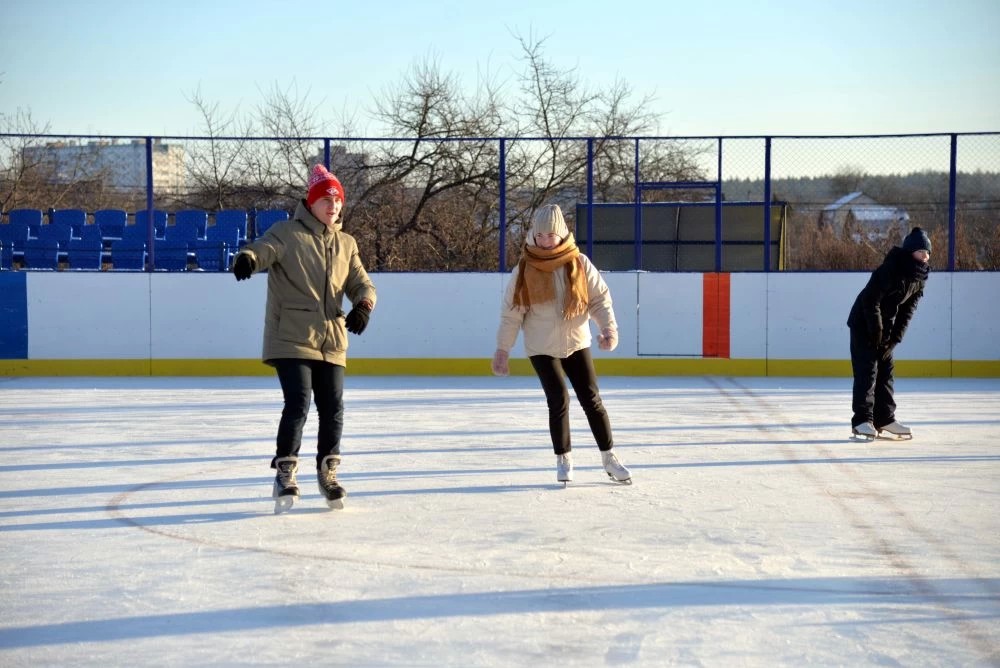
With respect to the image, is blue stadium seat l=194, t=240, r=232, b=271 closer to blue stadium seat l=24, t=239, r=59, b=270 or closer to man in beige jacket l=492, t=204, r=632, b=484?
blue stadium seat l=24, t=239, r=59, b=270

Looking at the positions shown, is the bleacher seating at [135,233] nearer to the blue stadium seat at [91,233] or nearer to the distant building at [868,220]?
the blue stadium seat at [91,233]

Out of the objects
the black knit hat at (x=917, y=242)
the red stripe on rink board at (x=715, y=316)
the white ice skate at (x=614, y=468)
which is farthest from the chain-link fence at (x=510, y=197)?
the white ice skate at (x=614, y=468)

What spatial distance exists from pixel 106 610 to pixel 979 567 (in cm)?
290

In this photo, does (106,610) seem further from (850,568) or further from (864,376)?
(864,376)

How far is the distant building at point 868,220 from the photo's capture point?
17.2m

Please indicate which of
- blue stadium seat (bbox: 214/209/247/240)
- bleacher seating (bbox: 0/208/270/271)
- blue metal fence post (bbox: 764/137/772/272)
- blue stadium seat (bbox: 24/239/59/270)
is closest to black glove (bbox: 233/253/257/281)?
blue metal fence post (bbox: 764/137/772/272)

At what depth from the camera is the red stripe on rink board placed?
13117 millimetres

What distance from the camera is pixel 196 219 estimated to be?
15.2m

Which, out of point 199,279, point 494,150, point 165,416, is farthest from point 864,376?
point 494,150

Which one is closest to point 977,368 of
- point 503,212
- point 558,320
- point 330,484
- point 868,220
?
point 868,220

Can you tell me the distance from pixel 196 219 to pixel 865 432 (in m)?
9.96

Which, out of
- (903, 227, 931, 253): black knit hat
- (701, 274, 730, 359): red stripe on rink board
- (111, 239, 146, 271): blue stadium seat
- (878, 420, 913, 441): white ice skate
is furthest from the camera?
(111, 239, 146, 271): blue stadium seat

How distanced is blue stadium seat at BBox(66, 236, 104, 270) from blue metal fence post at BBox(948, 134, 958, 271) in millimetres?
10087

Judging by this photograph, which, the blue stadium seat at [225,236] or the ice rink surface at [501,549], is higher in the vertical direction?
the blue stadium seat at [225,236]
